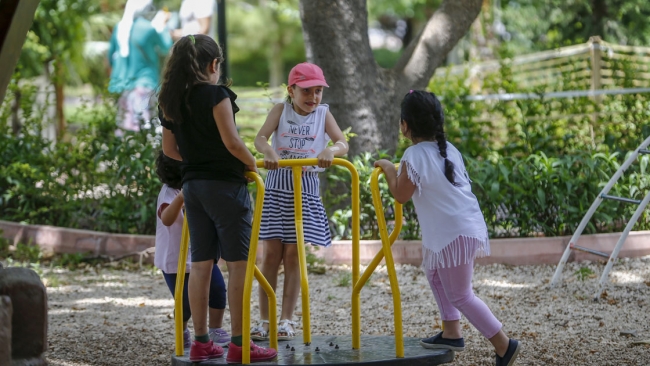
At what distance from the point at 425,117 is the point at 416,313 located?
197cm

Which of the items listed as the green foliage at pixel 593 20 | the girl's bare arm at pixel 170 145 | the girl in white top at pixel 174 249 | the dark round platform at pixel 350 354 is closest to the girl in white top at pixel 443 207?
the dark round platform at pixel 350 354

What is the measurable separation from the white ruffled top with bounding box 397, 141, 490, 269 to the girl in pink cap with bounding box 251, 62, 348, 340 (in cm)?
68

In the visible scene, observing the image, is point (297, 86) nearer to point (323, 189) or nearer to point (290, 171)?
point (290, 171)

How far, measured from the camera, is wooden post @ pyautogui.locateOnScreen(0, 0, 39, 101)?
130 inches

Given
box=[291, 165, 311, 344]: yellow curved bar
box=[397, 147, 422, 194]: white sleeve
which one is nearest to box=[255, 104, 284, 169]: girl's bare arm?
box=[291, 165, 311, 344]: yellow curved bar

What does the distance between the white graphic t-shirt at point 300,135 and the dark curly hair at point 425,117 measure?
0.68 meters

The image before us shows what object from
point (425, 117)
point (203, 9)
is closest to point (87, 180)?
point (203, 9)

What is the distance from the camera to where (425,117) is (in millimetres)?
3967

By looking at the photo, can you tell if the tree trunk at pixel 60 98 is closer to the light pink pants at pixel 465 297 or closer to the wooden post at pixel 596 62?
the light pink pants at pixel 465 297

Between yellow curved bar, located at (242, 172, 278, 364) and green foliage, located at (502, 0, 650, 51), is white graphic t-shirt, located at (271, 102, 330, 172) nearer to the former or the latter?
yellow curved bar, located at (242, 172, 278, 364)

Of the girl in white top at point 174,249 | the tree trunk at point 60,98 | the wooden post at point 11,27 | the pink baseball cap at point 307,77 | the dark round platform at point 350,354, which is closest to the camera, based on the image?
the wooden post at point 11,27

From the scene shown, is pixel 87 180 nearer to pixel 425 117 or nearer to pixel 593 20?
pixel 425 117

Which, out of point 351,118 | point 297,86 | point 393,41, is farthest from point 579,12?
point 393,41

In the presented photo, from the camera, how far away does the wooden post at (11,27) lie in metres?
3.30
